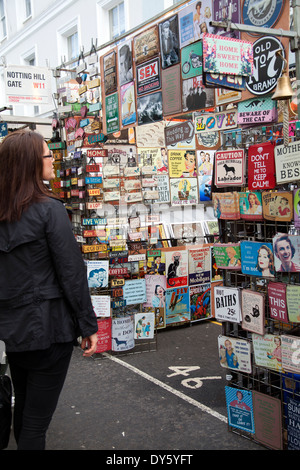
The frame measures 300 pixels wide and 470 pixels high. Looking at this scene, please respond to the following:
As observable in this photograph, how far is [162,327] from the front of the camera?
6.09 meters

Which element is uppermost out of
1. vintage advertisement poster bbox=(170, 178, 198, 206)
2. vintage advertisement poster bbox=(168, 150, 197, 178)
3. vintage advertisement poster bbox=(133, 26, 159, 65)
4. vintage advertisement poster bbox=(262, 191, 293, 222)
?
vintage advertisement poster bbox=(133, 26, 159, 65)

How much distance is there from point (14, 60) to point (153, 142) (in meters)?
11.6

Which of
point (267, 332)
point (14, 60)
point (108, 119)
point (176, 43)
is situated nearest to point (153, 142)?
point (108, 119)

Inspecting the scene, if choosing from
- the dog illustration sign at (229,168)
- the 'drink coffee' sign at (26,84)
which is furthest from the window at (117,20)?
the dog illustration sign at (229,168)

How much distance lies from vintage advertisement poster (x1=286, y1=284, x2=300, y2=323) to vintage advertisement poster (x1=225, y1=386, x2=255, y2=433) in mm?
721

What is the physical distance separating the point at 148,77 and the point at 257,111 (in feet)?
5.78

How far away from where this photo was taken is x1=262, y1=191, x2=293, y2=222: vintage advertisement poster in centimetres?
285

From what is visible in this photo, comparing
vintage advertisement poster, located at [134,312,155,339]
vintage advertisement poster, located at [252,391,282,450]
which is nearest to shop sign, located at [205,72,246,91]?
vintage advertisement poster, located at [252,391,282,450]

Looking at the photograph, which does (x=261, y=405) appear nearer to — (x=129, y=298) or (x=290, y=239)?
(x=290, y=239)

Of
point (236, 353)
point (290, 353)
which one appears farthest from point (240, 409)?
point (290, 353)

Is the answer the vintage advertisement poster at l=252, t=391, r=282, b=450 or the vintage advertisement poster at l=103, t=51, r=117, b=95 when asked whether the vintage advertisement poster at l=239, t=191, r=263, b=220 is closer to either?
the vintage advertisement poster at l=252, t=391, r=282, b=450

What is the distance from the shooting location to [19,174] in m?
2.27

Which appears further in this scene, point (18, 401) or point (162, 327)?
point (162, 327)
